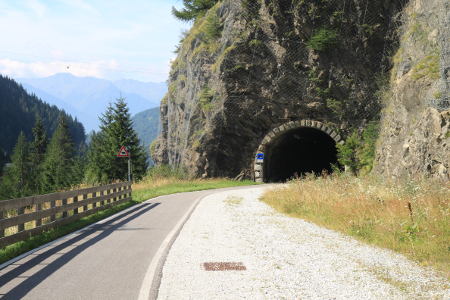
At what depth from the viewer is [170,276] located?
19.4 ft

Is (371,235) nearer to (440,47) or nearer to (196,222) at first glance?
(196,222)

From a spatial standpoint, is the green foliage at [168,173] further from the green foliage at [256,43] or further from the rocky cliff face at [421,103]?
the rocky cliff face at [421,103]

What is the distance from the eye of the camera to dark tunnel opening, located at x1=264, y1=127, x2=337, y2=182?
112 ft

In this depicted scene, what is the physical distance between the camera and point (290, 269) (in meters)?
6.24

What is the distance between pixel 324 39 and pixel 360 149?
829cm

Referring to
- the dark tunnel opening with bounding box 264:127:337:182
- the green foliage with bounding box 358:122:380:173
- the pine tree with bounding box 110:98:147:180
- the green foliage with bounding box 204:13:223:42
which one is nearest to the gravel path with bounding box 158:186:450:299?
the green foliage with bounding box 358:122:380:173

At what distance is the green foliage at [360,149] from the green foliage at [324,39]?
6.50 meters

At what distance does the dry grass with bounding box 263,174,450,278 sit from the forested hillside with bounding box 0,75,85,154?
151 metres

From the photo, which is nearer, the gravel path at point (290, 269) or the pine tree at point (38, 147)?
the gravel path at point (290, 269)

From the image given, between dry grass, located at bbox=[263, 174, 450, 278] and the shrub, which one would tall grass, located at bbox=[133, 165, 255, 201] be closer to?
the shrub

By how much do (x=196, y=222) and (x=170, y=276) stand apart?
18.3 ft

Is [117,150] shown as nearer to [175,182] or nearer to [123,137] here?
[123,137]

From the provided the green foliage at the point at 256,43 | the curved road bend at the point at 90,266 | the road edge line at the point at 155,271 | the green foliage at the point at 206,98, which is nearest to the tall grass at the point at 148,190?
the curved road bend at the point at 90,266

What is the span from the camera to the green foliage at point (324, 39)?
28.0 metres
